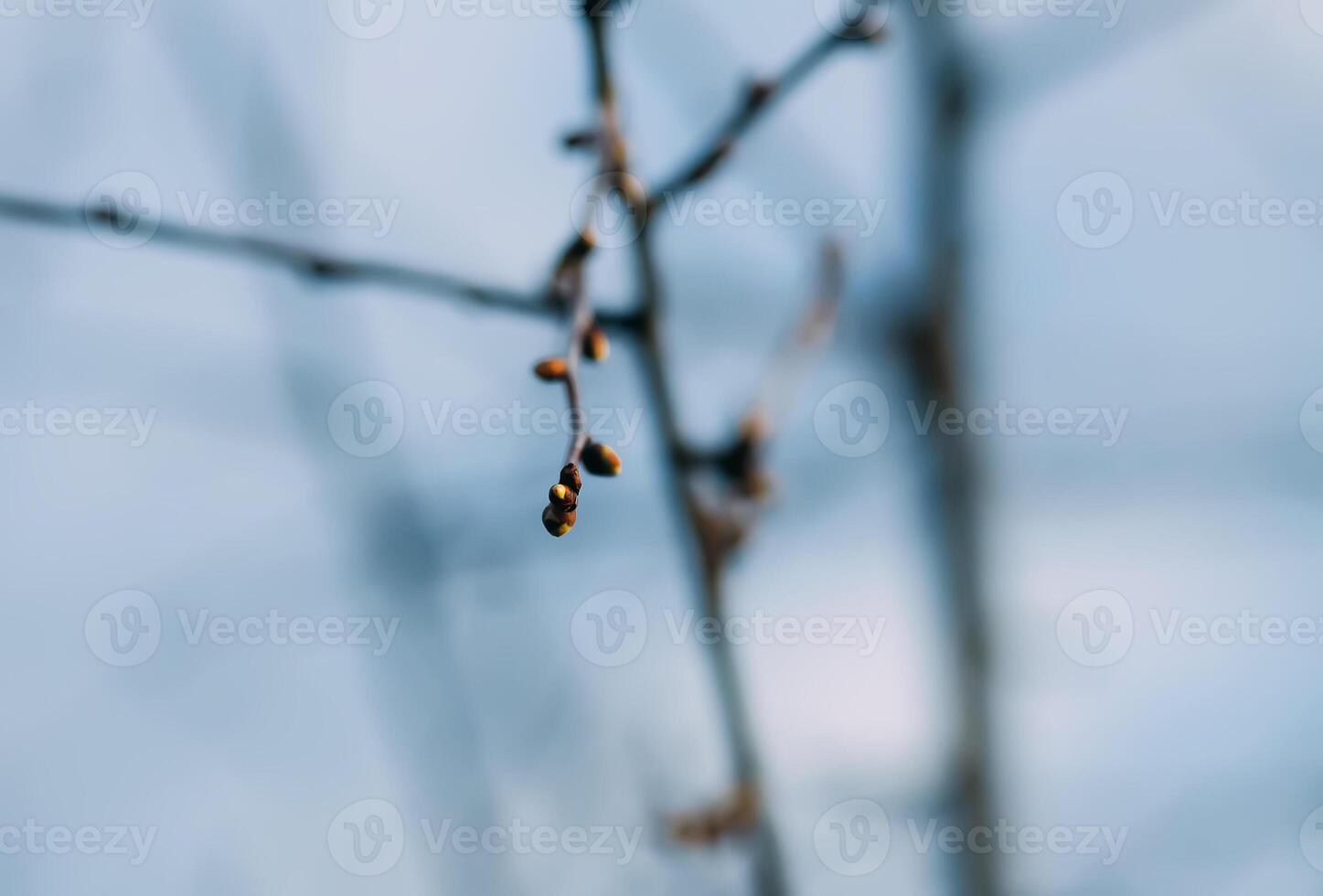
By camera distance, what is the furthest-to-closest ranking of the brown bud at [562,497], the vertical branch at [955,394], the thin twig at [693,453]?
the vertical branch at [955,394] < the thin twig at [693,453] < the brown bud at [562,497]

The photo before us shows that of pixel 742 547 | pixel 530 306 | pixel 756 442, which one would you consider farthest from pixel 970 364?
pixel 530 306

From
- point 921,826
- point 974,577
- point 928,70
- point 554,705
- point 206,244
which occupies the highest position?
point 928,70

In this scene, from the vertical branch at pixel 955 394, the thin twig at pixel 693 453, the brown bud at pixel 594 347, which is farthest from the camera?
the vertical branch at pixel 955 394

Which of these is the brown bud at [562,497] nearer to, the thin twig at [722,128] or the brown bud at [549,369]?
the brown bud at [549,369]

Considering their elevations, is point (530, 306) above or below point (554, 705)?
above

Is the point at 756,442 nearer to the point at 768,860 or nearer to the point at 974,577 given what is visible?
the point at 768,860

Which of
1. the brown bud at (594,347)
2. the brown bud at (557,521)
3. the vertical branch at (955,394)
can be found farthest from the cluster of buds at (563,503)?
the vertical branch at (955,394)

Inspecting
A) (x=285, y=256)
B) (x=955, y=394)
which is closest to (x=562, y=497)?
(x=285, y=256)
